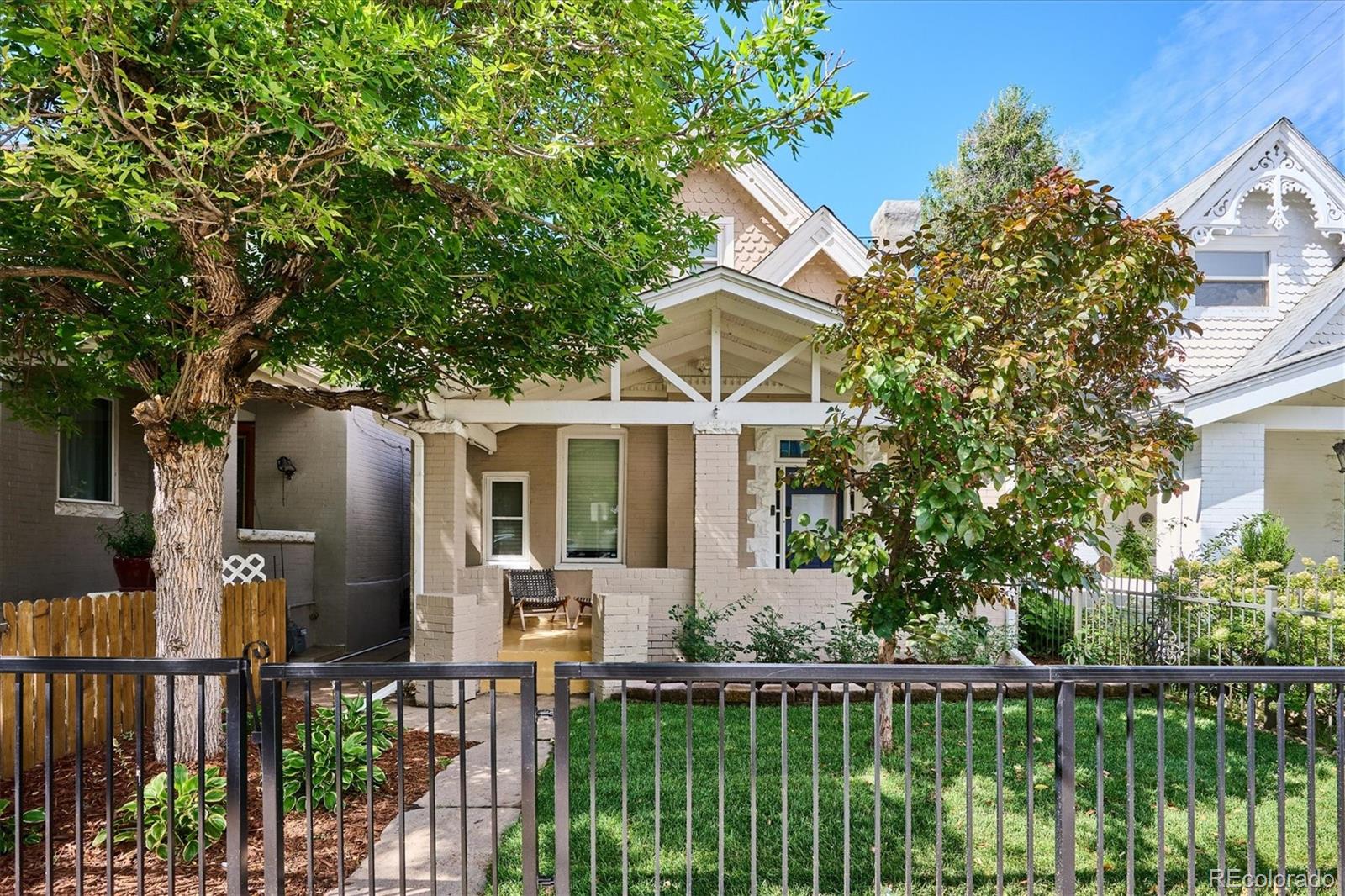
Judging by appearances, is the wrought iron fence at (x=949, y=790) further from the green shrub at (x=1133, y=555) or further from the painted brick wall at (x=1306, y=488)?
the painted brick wall at (x=1306, y=488)

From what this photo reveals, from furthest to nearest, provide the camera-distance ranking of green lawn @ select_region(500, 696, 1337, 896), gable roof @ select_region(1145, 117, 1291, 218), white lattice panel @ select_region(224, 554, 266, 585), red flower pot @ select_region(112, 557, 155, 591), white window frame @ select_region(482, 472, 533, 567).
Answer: white window frame @ select_region(482, 472, 533, 567) < gable roof @ select_region(1145, 117, 1291, 218) < white lattice panel @ select_region(224, 554, 266, 585) < red flower pot @ select_region(112, 557, 155, 591) < green lawn @ select_region(500, 696, 1337, 896)

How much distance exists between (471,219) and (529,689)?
2.78 meters

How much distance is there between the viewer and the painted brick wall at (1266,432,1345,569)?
441 inches

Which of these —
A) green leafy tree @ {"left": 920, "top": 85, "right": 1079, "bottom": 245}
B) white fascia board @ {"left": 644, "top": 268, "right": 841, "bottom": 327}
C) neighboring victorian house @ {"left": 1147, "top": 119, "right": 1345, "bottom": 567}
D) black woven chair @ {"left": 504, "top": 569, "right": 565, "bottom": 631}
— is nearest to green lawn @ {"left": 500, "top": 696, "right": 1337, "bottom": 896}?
neighboring victorian house @ {"left": 1147, "top": 119, "right": 1345, "bottom": 567}

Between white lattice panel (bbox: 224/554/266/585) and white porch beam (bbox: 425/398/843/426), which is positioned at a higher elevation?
white porch beam (bbox: 425/398/843/426)

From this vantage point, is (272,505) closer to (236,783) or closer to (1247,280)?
(236,783)

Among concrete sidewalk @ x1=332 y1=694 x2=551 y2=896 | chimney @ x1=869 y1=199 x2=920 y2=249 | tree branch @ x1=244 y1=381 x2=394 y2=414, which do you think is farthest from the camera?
Answer: chimney @ x1=869 y1=199 x2=920 y2=249

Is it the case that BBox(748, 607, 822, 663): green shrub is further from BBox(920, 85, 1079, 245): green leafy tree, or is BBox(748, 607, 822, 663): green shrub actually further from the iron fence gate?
BBox(920, 85, 1079, 245): green leafy tree

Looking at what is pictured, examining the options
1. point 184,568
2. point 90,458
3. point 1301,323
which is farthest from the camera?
point 1301,323

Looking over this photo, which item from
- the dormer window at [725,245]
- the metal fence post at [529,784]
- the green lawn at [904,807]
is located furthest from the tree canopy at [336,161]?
the dormer window at [725,245]

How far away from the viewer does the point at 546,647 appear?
9336 mm

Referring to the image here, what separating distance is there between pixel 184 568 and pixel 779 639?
541 cm

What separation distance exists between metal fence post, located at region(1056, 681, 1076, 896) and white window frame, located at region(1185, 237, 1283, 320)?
1106 cm

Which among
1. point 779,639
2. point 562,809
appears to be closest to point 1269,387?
point 779,639
